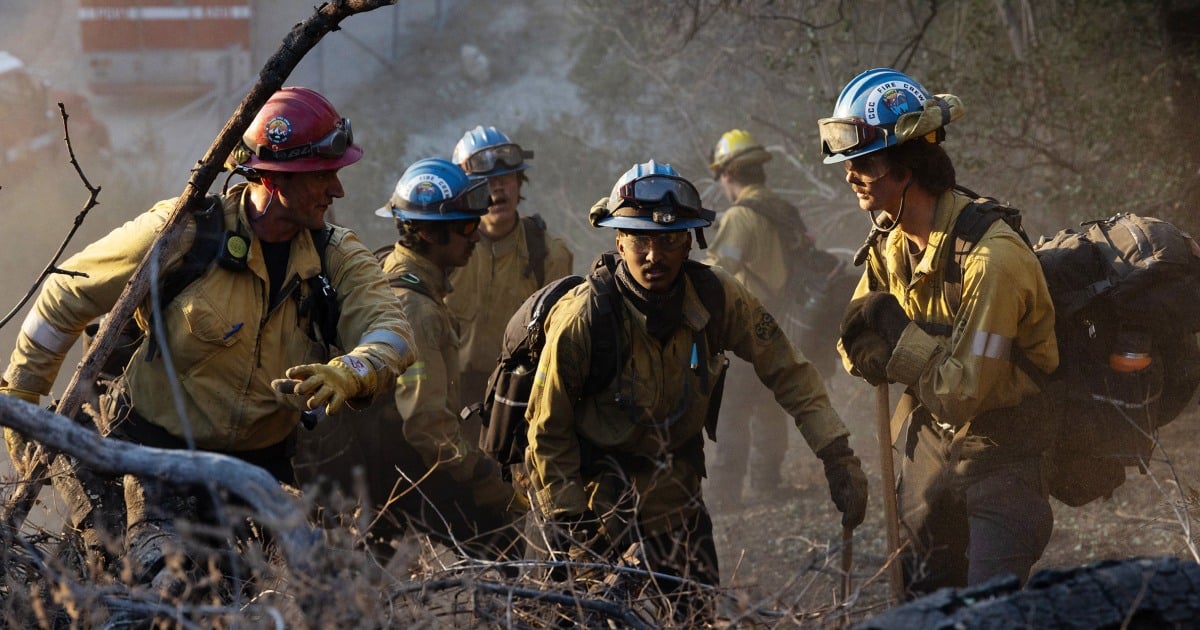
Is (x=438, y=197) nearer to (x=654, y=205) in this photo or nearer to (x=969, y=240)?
(x=654, y=205)

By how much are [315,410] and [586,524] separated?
1.17 meters

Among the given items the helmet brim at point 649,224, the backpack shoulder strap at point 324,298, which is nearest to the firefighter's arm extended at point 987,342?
the helmet brim at point 649,224

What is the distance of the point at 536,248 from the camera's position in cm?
658

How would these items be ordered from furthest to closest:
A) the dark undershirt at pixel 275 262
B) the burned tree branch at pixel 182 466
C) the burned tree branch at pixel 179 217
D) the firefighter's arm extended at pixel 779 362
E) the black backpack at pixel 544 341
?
the firefighter's arm extended at pixel 779 362
the black backpack at pixel 544 341
the dark undershirt at pixel 275 262
the burned tree branch at pixel 179 217
the burned tree branch at pixel 182 466

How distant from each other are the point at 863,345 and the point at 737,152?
448 cm

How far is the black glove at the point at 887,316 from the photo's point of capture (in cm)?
439

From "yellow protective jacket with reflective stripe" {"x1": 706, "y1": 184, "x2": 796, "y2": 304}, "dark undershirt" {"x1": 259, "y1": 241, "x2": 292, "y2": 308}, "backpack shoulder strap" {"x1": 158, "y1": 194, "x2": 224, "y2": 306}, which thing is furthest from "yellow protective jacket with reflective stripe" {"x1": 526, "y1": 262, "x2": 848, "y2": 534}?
"yellow protective jacket with reflective stripe" {"x1": 706, "y1": 184, "x2": 796, "y2": 304}

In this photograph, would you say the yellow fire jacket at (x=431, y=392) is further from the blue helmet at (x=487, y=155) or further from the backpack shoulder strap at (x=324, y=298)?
the blue helmet at (x=487, y=155)

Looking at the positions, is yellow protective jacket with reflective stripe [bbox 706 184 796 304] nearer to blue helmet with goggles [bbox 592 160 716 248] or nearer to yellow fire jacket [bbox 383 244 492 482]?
yellow fire jacket [bbox 383 244 492 482]

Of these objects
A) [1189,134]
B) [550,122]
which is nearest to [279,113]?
[1189,134]

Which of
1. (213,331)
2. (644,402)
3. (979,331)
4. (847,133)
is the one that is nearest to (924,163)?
(847,133)

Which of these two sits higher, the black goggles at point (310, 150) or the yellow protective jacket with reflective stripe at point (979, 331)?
the black goggles at point (310, 150)

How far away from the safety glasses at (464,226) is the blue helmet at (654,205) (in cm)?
163

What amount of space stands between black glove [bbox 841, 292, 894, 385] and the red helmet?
1.94m
